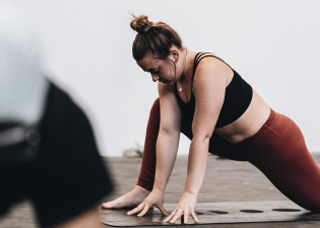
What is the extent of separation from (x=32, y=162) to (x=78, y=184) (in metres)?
0.06

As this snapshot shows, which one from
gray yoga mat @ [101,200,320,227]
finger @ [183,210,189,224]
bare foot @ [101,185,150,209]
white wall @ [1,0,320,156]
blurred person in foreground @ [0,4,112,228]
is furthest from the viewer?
white wall @ [1,0,320,156]

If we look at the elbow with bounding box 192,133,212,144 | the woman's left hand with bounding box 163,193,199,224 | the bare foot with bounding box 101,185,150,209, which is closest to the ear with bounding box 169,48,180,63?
the elbow with bounding box 192,133,212,144

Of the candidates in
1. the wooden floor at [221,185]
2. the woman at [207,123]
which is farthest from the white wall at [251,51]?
the woman at [207,123]

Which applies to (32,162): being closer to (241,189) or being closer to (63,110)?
(63,110)

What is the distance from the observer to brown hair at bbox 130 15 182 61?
1.80 metres

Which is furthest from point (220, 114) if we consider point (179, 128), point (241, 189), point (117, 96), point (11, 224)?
point (117, 96)

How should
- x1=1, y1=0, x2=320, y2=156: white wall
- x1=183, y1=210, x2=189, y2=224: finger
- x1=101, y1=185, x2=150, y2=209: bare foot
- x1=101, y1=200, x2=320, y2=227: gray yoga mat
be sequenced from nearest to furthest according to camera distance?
x1=183, y1=210, x2=189, y2=224: finger → x1=101, y1=200, x2=320, y2=227: gray yoga mat → x1=101, y1=185, x2=150, y2=209: bare foot → x1=1, y1=0, x2=320, y2=156: white wall

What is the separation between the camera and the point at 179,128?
2006 millimetres

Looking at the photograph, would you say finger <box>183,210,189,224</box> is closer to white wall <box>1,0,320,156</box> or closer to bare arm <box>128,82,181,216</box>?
bare arm <box>128,82,181,216</box>

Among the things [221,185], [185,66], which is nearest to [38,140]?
[185,66]

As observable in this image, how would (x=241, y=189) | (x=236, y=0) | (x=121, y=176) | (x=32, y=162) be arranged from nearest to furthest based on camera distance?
(x=32, y=162) → (x=241, y=189) → (x=121, y=176) → (x=236, y=0)

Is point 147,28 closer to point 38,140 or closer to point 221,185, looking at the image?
point 38,140

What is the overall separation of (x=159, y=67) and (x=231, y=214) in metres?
0.66

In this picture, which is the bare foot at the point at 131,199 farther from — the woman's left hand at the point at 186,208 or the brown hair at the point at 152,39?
the brown hair at the point at 152,39
